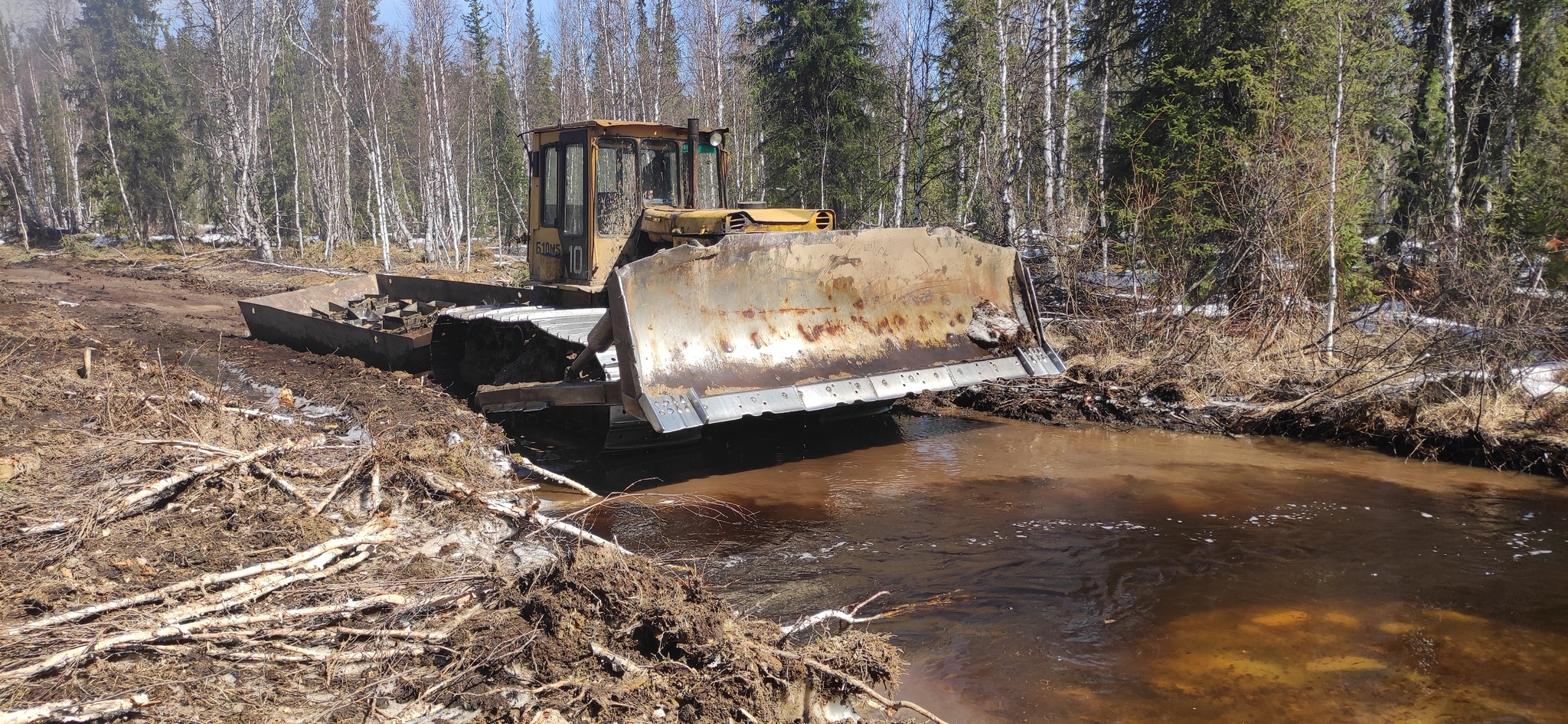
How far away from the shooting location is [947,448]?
7.97 meters

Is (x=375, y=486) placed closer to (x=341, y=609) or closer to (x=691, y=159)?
(x=341, y=609)

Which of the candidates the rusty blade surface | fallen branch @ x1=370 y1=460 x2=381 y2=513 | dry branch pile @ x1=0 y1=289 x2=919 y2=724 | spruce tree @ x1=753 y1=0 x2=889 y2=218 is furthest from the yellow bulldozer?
spruce tree @ x1=753 y1=0 x2=889 y2=218

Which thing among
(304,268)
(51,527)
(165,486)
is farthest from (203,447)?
(304,268)

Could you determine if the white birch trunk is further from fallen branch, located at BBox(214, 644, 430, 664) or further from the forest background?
fallen branch, located at BBox(214, 644, 430, 664)

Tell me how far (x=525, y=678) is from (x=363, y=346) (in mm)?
7876

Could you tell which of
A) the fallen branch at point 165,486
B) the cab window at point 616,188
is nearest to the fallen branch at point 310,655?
the fallen branch at point 165,486

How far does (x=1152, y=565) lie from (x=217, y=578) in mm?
4737

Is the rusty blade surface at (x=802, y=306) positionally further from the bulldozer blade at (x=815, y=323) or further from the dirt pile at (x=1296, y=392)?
the dirt pile at (x=1296, y=392)

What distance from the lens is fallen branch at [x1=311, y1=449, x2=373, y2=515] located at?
17.0ft

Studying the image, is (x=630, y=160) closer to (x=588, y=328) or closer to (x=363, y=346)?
(x=588, y=328)

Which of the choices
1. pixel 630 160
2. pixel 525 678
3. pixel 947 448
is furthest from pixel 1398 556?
pixel 630 160

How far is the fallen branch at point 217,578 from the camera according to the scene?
11.4 ft

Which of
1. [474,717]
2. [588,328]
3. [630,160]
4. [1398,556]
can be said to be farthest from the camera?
[630,160]

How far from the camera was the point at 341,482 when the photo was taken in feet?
18.0
